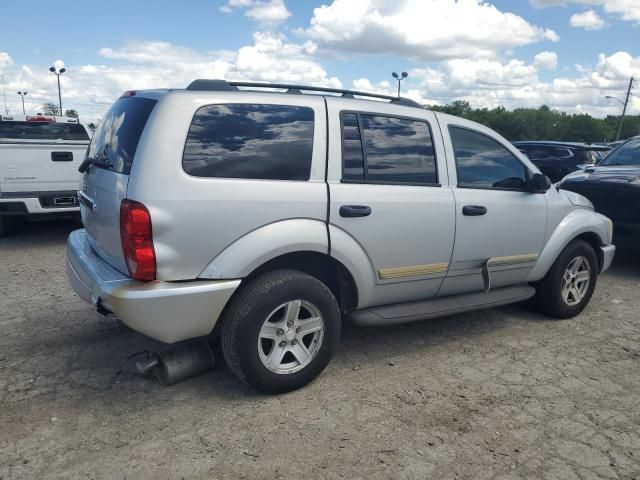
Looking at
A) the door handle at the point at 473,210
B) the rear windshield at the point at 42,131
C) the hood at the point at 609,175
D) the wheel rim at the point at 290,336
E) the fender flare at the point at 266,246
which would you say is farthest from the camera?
the rear windshield at the point at 42,131

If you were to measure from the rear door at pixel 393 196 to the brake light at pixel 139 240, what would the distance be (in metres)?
1.12

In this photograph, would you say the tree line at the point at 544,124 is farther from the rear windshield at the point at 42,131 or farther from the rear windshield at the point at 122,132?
the rear windshield at the point at 122,132

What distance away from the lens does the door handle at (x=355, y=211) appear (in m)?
3.39

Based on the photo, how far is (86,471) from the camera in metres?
2.59

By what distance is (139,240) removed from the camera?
2848 mm

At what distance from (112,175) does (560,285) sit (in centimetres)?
387

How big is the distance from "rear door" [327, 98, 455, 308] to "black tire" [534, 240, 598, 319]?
4.52ft

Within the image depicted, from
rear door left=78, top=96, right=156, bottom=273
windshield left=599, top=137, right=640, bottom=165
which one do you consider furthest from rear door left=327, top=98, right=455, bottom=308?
windshield left=599, top=137, right=640, bottom=165

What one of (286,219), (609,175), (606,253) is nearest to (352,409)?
(286,219)

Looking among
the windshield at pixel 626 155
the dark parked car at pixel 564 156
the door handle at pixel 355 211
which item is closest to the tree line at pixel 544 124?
the dark parked car at pixel 564 156

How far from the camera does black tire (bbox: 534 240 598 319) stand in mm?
4746

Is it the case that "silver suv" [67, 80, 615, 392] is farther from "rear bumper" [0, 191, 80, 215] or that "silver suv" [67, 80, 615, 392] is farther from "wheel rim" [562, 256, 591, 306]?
"rear bumper" [0, 191, 80, 215]

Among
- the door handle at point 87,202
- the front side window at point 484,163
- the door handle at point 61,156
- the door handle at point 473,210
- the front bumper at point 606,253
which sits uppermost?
the front side window at point 484,163

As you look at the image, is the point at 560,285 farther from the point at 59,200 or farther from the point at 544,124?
the point at 544,124
